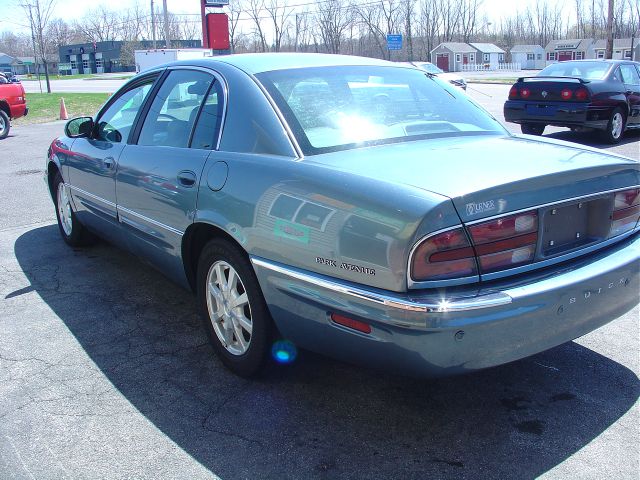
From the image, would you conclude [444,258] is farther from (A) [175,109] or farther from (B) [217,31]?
(B) [217,31]

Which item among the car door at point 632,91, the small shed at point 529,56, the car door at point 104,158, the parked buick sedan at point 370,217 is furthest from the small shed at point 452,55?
the parked buick sedan at point 370,217

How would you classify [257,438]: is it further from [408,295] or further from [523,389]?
[523,389]

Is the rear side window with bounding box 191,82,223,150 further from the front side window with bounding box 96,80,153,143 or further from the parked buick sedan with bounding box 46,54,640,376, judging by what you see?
the front side window with bounding box 96,80,153,143

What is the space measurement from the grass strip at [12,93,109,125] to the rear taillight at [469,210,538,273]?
20153mm

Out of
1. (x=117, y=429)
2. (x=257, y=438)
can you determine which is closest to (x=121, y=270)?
(x=117, y=429)

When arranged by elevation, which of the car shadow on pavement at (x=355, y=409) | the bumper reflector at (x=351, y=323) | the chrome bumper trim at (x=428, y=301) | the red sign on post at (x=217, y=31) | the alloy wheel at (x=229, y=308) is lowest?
the car shadow on pavement at (x=355, y=409)

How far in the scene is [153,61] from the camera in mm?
26578

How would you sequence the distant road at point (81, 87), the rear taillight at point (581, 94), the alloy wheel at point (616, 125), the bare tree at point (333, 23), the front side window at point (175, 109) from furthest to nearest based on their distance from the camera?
the bare tree at point (333, 23) < the distant road at point (81, 87) < the alloy wheel at point (616, 125) < the rear taillight at point (581, 94) < the front side window at point (175, 109)

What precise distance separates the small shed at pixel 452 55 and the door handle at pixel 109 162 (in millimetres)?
90526

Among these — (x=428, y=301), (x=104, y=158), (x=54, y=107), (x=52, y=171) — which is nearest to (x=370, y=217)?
(x=428, y=301)

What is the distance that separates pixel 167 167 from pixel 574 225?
220 centimetres

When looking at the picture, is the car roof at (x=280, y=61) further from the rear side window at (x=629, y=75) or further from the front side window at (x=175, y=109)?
the rear side window at (x=629, y=75)

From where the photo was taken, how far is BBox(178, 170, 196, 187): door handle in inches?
134

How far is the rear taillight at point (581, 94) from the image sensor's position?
35.0 ft
